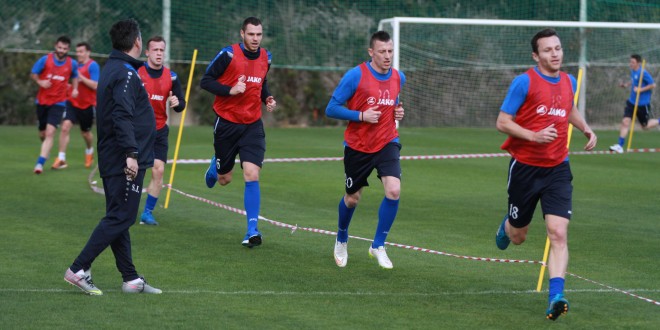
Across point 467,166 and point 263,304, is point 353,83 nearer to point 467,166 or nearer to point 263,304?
point 263,304

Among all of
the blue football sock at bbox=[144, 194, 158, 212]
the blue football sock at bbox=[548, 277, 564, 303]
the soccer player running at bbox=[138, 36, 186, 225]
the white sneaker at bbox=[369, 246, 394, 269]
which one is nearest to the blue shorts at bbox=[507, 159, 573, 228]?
the blue football sock at bbox=[548, 277, 564, 303]

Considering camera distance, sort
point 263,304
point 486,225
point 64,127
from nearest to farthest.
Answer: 1. point 263,304
2. point 486,225
3. point 64,127

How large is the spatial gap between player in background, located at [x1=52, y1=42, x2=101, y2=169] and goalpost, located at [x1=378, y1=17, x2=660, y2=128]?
1537 centimetres

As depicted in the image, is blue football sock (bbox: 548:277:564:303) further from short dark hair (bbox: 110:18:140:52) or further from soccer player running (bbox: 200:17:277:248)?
soccer player running (bbox: 200:17:277:248)

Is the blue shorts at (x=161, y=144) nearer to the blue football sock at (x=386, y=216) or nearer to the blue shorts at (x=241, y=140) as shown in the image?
the blue shorts at (x=241, y=140)

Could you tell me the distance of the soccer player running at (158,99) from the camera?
13133 mm

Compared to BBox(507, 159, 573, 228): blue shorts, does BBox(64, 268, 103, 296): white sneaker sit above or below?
below

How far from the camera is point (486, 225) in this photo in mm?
13375

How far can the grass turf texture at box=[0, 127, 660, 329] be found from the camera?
807cm

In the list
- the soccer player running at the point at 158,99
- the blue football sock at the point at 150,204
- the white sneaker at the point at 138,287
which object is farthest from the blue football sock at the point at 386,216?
the blue football sock at the point at 150,204

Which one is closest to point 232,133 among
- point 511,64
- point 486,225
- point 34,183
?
point 486,225

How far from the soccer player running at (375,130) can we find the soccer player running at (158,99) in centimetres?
304

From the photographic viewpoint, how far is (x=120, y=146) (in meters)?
8.55

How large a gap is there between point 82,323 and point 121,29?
94.7 inches
